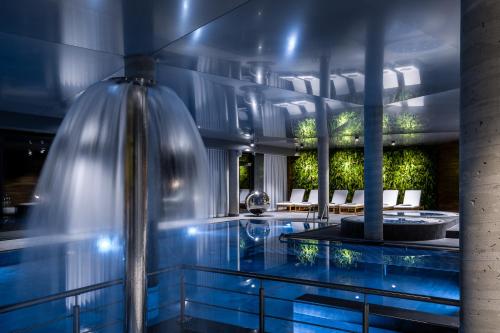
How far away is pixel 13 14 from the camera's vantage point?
13.2ft

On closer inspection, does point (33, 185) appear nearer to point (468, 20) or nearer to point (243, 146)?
point (243, 146)

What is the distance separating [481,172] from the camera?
1713mm

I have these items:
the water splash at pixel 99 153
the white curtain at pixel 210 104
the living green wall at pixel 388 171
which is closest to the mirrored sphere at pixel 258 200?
the white curtain at pixel 210 104

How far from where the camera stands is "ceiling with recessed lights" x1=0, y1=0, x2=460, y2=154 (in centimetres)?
397

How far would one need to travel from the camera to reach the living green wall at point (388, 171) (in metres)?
18.9

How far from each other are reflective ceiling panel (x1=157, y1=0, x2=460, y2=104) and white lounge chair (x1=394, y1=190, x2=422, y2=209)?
11054 mm

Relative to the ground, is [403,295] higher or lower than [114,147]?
lower

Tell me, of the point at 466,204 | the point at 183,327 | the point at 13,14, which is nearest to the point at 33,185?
the point at 13,14

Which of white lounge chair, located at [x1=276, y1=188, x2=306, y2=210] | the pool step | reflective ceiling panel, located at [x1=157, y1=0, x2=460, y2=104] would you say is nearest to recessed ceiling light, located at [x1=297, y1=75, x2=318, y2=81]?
reflective ceiling panel, located at [x1=157, y1=0, x2=460, y2=104]

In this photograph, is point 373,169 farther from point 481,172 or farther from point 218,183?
point 218,183

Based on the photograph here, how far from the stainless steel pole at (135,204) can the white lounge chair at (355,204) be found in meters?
16.6

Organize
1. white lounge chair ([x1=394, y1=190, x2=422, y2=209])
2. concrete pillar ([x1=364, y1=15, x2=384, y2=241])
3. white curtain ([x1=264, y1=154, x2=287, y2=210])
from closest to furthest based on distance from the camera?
concrete pillar ([x1=364, y1=15, x2=384, y2=241])
white lounge chair ([x1=394, y1=190, x2=422, y2=209])
white curtain ([x1=264, y1=154, x2=287, y2=210])

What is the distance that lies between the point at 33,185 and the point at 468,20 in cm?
1518

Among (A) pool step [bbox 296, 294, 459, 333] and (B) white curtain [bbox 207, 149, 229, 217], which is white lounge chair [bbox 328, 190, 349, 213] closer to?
(B) white curtain [bbox 207, 149, 229, 217]
